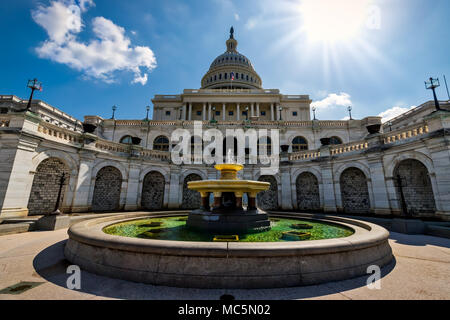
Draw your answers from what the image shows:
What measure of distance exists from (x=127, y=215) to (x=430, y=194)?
19.6 meters

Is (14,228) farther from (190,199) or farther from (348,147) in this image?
(348,147)

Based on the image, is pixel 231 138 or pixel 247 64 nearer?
pixel 231 138

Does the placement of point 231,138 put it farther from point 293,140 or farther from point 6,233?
point 6,233

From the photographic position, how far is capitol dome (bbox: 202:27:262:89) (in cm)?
6844

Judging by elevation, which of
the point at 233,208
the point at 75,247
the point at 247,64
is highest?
the point at 247,64

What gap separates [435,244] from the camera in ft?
25.8

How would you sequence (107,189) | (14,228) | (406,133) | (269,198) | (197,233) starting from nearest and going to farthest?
(197,233)
(14,228)
(406,133)
(107,189)
(269,198)

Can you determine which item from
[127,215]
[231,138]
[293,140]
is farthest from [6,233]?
[293,140]

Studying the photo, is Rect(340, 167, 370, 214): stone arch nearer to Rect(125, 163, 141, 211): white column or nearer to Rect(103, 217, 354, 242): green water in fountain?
Rect(103, 217, 354, 242): green water in fountain

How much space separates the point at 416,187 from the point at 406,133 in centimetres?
384

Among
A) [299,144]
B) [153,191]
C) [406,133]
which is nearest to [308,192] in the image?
[406,133]

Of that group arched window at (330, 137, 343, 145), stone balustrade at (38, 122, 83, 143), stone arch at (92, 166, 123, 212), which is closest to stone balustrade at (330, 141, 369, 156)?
arched window at (330, 137, 343, 145)

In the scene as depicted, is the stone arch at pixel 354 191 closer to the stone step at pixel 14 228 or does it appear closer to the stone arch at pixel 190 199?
the stone arch at pixel 190 199

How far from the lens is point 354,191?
1577cm
